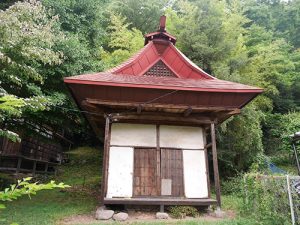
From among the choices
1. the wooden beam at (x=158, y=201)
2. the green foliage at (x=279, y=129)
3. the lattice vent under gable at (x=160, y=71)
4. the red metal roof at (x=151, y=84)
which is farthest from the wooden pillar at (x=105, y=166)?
the green foliage at (x=279, y=129)

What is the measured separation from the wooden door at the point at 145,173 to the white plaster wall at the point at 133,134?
0.80ft

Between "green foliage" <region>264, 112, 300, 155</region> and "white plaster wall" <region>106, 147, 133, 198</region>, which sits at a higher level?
"green foliage" <region>264, 112, 300, 155</region>

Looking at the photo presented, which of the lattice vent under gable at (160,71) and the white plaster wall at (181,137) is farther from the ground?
the lattice vent under gable at (160,71)

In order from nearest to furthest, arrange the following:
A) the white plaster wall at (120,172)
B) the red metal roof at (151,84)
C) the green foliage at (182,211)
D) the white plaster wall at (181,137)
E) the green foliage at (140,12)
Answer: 1. the red metal roof at (151,84)
2. the green foliage at (182,211)
3. the white plaster wall at (120,172)
4. the white plaster wall at (181,137)
5. the green foliage at (140,12)

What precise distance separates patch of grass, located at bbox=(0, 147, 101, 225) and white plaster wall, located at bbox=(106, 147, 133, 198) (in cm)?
99

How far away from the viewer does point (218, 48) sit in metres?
13.4

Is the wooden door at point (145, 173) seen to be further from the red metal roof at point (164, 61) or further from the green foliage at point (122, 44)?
the green foliage at point (122, 44)

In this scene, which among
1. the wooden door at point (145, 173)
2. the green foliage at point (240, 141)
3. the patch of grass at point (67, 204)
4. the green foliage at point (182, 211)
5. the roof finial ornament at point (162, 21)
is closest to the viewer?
the patch of grass at point (67, 204)

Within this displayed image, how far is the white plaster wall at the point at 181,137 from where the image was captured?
8686 millimetres

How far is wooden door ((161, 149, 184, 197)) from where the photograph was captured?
324 inches

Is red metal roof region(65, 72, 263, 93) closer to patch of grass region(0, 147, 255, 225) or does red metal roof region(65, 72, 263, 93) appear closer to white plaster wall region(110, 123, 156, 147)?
white plaster wall region(110, 123, 156, 147)

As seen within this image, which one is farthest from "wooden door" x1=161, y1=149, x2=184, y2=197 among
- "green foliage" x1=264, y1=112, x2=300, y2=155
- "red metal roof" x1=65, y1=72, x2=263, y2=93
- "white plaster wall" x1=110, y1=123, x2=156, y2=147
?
"green foliage" x1=264, y1=112, x2=300, y2=155

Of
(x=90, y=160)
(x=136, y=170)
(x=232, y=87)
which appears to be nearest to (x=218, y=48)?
(x=232, y=87)

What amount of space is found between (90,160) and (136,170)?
8948mm
